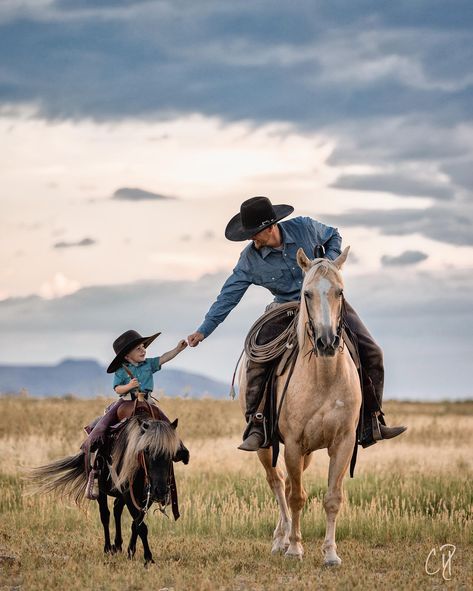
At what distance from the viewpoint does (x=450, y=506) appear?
13461 mm

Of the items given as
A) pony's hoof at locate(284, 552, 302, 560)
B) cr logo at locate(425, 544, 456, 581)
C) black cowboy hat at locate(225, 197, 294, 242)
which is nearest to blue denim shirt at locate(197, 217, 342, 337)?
black cowboy hat at locate(225, 197, 294, 242)

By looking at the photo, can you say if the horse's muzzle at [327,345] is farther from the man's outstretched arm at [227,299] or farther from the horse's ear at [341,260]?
the man's outstretched arm at [227,299]

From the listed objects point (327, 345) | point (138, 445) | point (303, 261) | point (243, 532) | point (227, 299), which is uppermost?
point (303, 261)

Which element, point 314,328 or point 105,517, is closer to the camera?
point 314,328

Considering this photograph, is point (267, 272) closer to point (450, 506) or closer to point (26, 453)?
point (450, 506)

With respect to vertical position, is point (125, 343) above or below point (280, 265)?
below

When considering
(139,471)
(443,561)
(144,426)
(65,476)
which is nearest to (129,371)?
(144,426)

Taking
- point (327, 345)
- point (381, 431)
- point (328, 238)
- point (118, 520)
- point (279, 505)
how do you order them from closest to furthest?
1. point (327, 345)
2. point (118, 520)
3. point (381, 431)
4. point (328, 238)
5. point (279, 505)

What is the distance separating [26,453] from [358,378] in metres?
10.9

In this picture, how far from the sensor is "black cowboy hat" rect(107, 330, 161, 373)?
30.1 feet

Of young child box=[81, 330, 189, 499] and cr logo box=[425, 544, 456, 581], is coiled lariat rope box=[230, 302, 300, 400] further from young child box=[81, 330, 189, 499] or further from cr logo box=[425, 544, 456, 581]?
cr logo box=[425, 544, 456, 581]

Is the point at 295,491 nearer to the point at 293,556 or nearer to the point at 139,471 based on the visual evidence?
the point at 293,556

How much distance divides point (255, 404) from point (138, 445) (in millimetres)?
1568

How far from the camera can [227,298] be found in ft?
35.2
